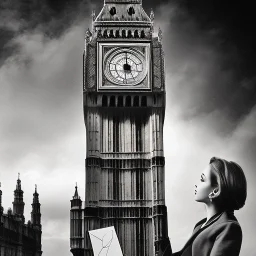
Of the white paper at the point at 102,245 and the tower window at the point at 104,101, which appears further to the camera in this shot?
the tower window at the point at 104,101

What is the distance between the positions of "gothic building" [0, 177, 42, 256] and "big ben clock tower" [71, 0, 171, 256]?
2.44 metres

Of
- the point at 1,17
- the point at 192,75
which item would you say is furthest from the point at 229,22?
the point at 1,17

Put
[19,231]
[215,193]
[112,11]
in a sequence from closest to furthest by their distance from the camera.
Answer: [215,193] < [19,231] < [112,11]

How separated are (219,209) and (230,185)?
0.12 meters

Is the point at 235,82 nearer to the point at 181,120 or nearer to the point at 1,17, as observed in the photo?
the point at 181,120

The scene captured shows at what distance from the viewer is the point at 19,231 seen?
27.2 m

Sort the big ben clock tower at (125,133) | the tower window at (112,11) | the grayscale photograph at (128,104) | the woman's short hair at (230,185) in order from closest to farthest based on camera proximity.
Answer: the woman's short hair at (230,185) → the grayscale photograph at (128,104) → the big ben clock tower at (125,133) → the tower window at (112,11)

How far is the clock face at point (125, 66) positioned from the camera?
26906mm

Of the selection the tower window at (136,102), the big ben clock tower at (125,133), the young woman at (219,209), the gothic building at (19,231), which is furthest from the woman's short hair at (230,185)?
the tower window at (136,102)

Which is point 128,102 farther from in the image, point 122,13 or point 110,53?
point 122,13

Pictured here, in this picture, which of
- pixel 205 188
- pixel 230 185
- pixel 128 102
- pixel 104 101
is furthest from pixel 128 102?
pixel 230 185

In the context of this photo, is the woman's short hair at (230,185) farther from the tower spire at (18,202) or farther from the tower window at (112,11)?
the tower window at (112,11)

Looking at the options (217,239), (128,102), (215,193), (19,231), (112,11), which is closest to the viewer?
(217,239)

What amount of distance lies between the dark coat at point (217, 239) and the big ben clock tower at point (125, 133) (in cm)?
2283
